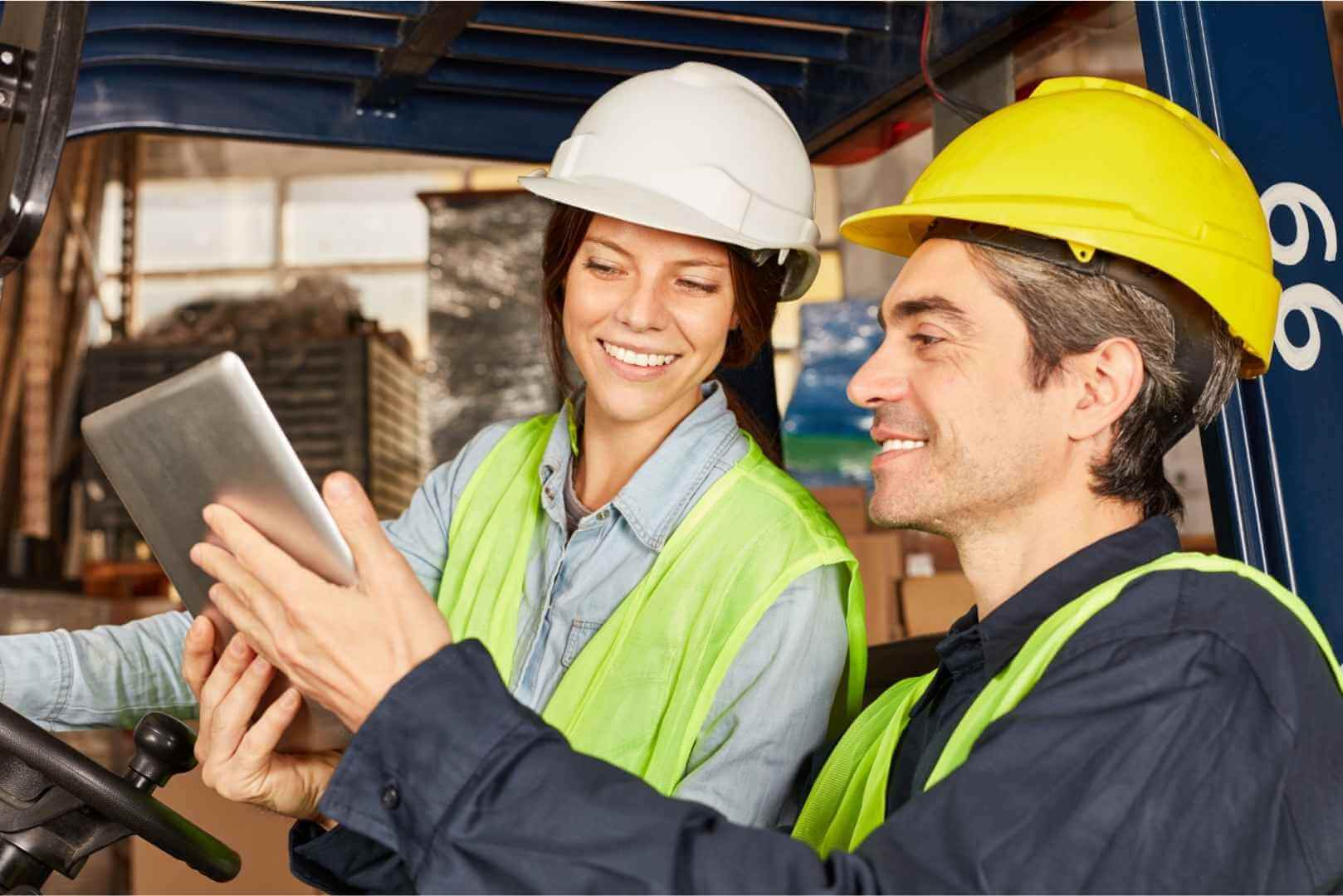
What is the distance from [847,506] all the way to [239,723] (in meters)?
2.84

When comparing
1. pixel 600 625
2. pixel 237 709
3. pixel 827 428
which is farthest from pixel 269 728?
pixel 827 428

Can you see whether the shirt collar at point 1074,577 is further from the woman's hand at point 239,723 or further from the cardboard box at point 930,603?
the cardboard box at point 930,603

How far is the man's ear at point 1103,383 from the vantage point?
155 cm

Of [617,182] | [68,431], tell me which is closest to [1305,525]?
[617,182]

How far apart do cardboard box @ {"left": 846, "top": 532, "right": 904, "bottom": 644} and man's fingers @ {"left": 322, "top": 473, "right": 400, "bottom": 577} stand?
9.18 ft

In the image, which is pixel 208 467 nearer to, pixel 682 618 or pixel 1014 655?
pixel 682 618

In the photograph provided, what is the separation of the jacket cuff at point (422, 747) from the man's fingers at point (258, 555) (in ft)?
0.46

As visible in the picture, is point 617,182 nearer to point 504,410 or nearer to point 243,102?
point 243,102

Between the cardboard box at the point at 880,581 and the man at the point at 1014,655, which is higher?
the man at the point at 1014,655

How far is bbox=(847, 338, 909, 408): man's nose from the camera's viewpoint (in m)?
1.63

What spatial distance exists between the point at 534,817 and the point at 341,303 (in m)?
7.36

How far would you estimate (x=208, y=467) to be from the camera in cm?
140

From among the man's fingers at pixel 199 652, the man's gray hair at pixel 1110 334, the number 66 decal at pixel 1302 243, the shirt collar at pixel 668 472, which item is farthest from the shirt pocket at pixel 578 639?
the number 66 decal at pixel 1302 243

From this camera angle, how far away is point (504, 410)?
6.78 meters
